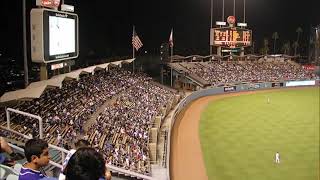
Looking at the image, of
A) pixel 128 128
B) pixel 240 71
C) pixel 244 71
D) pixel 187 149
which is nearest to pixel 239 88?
pixel 240 71

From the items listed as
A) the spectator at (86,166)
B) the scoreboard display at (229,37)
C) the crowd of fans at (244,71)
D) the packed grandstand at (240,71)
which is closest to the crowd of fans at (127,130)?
the spectator at (86,166)

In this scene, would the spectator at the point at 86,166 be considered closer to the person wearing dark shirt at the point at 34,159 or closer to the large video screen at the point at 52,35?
the person wearing dark shirt at the point at 34,159

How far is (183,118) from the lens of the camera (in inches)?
1108

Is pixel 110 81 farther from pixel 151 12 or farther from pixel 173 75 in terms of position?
pixel 151 12

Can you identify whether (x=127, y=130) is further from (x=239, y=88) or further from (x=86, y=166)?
(x=239, y=88)

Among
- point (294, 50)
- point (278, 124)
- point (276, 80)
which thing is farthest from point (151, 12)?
point (294, 50)

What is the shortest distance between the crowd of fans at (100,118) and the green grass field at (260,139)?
11.2 feet

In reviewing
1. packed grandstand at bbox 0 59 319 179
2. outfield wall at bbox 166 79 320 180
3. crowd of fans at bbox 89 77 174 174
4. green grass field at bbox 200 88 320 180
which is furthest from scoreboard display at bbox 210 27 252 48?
crowd of fans at bbox 89 77 174 174

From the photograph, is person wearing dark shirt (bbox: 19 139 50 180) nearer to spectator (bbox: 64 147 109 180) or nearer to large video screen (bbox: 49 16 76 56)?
spectator (bbox: 64 147 109 180)

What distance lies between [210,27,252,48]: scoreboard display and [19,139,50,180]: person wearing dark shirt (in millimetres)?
43131

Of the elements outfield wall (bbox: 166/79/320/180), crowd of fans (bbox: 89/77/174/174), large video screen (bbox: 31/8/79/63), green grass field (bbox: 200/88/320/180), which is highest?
large video screen (bbox: 31/8/79/63)

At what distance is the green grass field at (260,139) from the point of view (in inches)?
660

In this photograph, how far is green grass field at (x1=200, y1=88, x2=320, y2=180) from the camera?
55.0ft

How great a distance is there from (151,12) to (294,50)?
127 feet
